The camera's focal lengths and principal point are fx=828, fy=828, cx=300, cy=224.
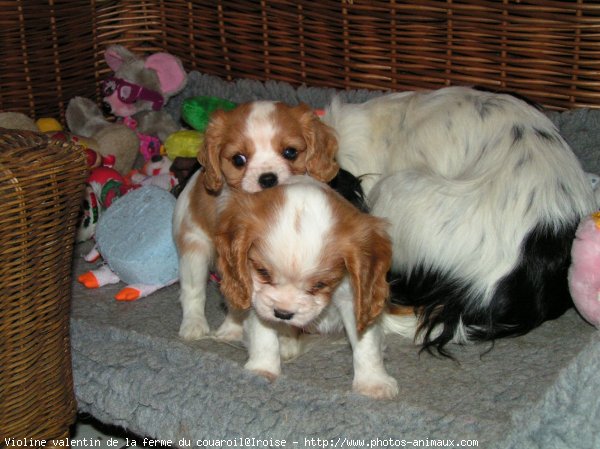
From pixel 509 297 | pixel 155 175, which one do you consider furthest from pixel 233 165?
pixel 155 175

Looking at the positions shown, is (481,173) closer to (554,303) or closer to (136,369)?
(554,303)

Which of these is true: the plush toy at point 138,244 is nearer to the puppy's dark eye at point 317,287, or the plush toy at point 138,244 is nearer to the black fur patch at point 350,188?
the black fur patch at point 350,188

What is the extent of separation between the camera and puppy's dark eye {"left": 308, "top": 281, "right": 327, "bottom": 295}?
3033mm

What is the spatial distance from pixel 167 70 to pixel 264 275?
330cm

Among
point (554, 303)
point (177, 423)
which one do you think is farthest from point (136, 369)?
point (554, 303)

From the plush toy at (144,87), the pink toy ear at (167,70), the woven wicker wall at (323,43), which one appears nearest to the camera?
the woven wicker wall at (323,43)

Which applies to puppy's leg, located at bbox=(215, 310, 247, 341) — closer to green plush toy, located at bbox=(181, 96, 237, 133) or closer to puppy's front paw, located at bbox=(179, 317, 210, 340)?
puppy's front paw, located at bbox=(179, 317, 210, 340)

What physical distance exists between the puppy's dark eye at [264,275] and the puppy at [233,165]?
2.19 feet

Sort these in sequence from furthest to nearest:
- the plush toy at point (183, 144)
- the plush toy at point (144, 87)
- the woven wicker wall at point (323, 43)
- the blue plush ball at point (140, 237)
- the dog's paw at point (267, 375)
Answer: the plush toy at point (144, 87) → the plush toy at point (183, 144) → the woven wicker wall at point (323, 43) → the blue plush ball at point (140, 237) → the dog's paw at point (267, 375)

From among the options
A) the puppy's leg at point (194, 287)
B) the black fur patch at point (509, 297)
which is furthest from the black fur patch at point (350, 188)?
the puppy's leg at point (194, 287)

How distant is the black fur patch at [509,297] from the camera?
3504 millimetres

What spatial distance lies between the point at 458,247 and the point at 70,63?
11.5 ft

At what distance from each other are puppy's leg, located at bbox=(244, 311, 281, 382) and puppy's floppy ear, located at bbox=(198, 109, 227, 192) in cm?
70

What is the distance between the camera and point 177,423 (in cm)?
333
